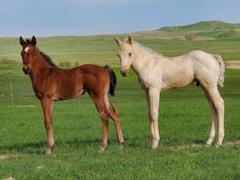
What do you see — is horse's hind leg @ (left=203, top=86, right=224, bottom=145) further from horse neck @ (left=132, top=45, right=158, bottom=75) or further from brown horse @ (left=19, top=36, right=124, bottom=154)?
brown horse @ (left=19, top=36, right=124, bottom=154)

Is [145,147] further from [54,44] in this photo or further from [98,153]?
[54,44]

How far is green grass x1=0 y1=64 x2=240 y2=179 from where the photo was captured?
30.9 ft

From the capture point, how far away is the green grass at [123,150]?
9406 millimetres

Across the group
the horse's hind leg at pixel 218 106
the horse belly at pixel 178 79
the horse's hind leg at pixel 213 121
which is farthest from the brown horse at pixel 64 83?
the horse's hind leg at pixel 218 106

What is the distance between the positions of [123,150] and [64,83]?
7.62 feet

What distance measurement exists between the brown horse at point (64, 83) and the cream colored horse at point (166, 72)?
2.94ft

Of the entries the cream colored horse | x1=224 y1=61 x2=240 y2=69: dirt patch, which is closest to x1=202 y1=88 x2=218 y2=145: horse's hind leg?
the cream colored horse

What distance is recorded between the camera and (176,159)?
10.5 metres

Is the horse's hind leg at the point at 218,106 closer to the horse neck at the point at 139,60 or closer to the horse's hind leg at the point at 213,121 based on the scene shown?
the horse's hind leg at the point at 213,121

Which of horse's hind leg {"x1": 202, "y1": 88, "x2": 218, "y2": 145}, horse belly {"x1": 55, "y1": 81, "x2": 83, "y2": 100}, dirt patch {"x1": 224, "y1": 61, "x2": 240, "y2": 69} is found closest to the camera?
horse belly {"x1": 55, "y1": 81, "x2": 83, "y2": 100}

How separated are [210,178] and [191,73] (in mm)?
4951

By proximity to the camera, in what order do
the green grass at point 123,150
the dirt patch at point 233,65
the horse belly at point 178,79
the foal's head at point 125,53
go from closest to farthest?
1. the green grass at point 123,150
2. the foal's head at point 125,53
3. the horse belly at point 178,79
4. the dirt patch at point 233,65

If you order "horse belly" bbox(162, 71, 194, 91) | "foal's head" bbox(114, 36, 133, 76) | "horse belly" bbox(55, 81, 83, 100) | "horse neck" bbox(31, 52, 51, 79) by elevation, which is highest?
"foal's head" bbox(114, 36, 133, 76)

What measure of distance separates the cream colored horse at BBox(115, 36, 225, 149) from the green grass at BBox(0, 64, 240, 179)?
1046 millimetres
